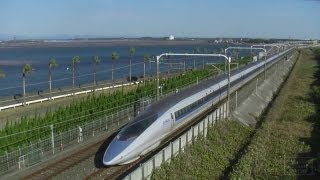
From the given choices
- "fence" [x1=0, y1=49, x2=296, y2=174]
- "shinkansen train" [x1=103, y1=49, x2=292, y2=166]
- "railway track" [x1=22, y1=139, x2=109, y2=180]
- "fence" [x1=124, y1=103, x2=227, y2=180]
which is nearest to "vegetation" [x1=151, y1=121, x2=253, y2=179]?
"fence" [x1=124, y1=103, x2=227, y2=180]

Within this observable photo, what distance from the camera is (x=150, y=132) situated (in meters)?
29.0

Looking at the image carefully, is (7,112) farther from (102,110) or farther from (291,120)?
(291,120)

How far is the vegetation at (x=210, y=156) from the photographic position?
2759cm

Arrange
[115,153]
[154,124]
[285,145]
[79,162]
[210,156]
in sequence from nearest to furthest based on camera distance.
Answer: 1. [115,153]
2. [79,162]
3. [154,124]
4. [210,156]
5. [285,145]

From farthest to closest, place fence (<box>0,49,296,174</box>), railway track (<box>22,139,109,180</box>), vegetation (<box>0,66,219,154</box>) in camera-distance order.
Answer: vegetation (<box>0,66,219,154</box>) → fence (<box>0,49,296,174</box>) → railway track (<box>22,139,109,180</box>)

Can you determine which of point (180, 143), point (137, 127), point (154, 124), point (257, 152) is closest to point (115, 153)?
point (137, 127)

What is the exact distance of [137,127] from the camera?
28.5 m

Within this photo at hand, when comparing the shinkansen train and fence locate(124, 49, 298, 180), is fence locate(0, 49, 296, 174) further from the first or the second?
the shinkansen train

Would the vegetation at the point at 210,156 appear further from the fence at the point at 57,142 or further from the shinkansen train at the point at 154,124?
the fence at the point at 57,142

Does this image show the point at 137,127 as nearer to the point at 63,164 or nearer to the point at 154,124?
the point at 154,124

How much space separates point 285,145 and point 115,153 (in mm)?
16327

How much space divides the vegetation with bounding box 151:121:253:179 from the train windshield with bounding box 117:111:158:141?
2.39m

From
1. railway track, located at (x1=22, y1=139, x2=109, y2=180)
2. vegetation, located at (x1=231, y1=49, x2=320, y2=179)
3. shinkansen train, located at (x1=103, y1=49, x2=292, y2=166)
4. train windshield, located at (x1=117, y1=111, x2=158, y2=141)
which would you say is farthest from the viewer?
vegetation, located at (x1=231, y1=49, x2=320, y2=179)

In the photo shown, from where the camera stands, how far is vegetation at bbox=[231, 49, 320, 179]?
30148 millimetres
